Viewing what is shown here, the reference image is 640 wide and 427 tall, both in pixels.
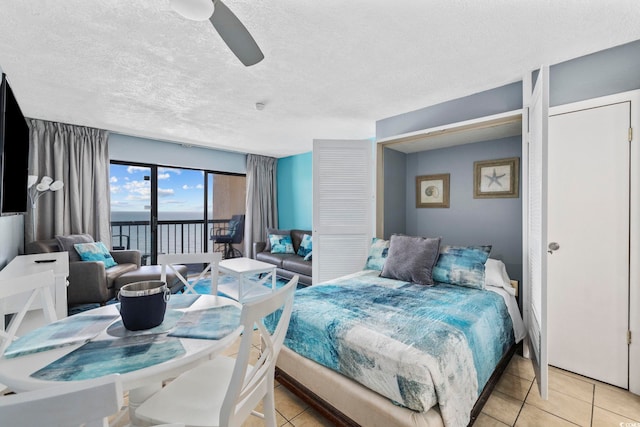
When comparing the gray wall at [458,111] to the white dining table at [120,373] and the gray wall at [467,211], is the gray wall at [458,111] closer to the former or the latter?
the gray wall at [467,211]

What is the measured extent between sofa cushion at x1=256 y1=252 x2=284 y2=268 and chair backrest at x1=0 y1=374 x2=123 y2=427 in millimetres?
4258

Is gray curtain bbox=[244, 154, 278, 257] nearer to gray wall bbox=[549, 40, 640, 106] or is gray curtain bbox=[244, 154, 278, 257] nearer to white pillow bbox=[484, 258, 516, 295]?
white pillow bbox=[484, 258, 516, 295]

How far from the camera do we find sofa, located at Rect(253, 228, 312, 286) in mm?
4348

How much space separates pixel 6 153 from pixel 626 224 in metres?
4.33

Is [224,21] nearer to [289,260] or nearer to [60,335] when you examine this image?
[60,335]

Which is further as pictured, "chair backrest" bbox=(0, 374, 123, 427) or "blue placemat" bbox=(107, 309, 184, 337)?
"blue placemat" bbox=(107, 309, 184, 337)

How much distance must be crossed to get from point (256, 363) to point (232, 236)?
5.02 meters

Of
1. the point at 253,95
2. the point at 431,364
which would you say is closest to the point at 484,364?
the point at 431,364

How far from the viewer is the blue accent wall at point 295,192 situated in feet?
18.9

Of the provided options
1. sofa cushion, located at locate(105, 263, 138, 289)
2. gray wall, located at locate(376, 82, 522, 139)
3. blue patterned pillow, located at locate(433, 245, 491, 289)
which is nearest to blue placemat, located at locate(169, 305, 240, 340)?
blue patterned pillow, located at locate(433, 245, 491, 289)

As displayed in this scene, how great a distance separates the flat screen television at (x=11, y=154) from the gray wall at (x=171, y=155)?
201 centimetres

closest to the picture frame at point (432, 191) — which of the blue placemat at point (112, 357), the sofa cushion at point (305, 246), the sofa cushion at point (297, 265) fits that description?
the sofa cushion at point (297, 265)

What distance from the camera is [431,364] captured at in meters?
1.31

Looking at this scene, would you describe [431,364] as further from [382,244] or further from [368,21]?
[368,21]
